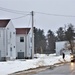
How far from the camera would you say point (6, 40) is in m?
65.2

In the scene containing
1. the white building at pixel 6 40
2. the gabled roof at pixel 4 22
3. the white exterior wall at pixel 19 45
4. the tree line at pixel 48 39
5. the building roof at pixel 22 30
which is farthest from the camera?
the tree line at pixel 48 39

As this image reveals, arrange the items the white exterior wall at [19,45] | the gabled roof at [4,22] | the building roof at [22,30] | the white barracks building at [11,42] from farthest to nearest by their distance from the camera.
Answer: the building roof at [22,30]
the white exterior wall at [19,45]
the gabled roof at [4,22]
the white barracks building at [11,42]

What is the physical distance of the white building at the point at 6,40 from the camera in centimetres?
6419

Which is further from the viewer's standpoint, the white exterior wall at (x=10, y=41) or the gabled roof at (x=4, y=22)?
the white exterior wall at (x=10, y=41)

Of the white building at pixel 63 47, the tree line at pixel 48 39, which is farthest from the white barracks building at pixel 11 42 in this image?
the tree line at pixel 48 39

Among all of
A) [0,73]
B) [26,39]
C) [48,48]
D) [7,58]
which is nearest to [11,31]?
[7,58]

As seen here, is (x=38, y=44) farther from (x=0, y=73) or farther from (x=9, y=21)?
(x=0, y=73)

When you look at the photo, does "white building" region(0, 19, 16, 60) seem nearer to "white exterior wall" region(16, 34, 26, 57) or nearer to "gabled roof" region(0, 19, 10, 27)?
"gabled roof" region(0, 19, 10, 27)

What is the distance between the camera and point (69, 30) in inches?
5281

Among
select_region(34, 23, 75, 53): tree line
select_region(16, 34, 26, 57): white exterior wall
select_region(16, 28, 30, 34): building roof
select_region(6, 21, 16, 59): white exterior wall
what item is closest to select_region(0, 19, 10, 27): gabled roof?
select_region(6, 21, 16, 59): white exterior wall

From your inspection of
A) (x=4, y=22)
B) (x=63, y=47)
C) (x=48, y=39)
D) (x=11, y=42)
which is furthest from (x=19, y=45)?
(x=48, y=39)

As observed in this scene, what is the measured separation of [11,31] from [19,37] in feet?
35.3

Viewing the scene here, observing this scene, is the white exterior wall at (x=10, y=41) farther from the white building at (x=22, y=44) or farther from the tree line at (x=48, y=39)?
the tree line at (x=48, y=39)

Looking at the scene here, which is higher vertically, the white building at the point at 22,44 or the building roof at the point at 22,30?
the building roof at the point at 22,30
